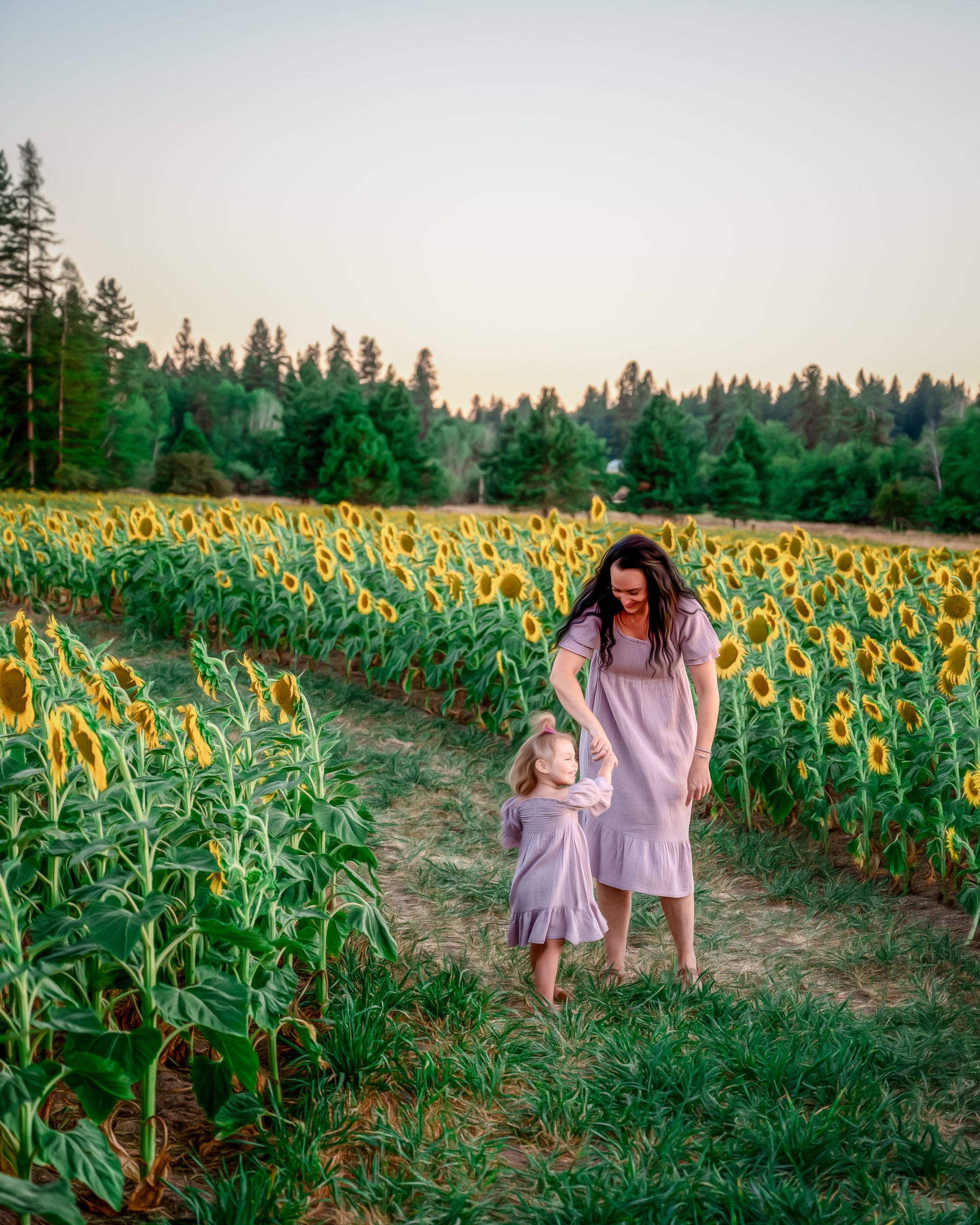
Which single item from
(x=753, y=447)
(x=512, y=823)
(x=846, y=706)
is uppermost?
(x=753, y=447)

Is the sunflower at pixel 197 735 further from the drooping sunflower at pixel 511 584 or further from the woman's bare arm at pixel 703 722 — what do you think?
the drooping sunflower at pixel 511 584

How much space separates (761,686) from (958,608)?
1.38 metres

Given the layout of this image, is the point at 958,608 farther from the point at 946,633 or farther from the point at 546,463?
the point at 546,463

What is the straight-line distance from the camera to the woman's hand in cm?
318

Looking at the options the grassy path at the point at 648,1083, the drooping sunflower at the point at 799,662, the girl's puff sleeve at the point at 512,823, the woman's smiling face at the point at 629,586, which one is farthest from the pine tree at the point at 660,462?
the girl's puff sleeve at the point at 512,823

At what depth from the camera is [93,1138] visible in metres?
1.75

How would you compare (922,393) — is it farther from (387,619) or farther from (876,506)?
(387,619)

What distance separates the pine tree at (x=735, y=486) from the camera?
45094mm

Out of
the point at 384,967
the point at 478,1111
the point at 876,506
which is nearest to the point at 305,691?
the point at 384,967

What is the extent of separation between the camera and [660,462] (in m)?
46.0

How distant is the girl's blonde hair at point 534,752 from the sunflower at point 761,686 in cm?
157

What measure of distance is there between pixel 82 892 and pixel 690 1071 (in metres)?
1.49

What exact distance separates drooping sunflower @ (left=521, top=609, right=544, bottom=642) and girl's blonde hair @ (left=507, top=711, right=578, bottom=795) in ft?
8.05

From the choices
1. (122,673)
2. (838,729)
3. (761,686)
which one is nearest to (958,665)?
(838,729)
